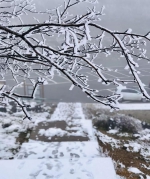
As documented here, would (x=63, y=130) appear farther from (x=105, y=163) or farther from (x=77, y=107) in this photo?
(x=77, y=107)

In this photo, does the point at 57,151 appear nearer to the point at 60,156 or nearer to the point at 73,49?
the point at 60,156

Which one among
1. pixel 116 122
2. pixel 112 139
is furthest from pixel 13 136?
pixel 116 122

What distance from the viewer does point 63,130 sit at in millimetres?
8633

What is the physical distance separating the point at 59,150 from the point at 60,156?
44cm

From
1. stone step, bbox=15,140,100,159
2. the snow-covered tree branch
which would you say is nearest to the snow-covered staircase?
stone step, bbox=15,140,100,159

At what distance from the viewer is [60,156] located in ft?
19.7

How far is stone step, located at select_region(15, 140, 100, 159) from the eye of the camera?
5968mm

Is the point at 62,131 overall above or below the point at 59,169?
below

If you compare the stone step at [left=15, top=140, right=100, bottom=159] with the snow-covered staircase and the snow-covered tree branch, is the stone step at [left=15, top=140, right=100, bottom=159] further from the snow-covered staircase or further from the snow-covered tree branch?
the snow-covered tree branch

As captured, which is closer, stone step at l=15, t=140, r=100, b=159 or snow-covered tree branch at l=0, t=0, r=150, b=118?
snow-covered tree branch at l=0, t=0, r=150, b=118

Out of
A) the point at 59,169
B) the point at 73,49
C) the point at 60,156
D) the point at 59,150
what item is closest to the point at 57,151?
the point at 59,150

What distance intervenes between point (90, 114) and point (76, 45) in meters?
11.3

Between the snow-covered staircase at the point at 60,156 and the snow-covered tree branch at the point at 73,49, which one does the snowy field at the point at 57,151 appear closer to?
the snow-covered staircase at the point at 60,156

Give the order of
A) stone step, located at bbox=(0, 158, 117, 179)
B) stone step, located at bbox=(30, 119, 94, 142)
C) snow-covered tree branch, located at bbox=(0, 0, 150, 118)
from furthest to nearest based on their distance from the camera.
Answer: stone step, located at bbox=(30, 119, 94, 142) < stone step, located at bbox=(0, 158, 117, 179) < snow-covered tree branch, located at bbox=(0, 0, 150, 118)
